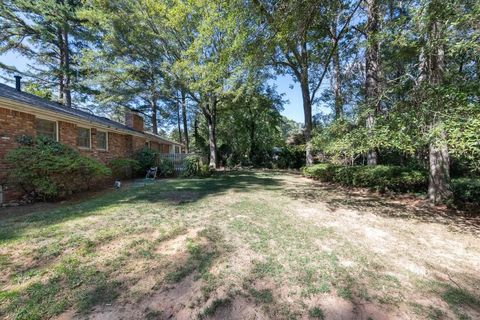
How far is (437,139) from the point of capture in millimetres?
3691

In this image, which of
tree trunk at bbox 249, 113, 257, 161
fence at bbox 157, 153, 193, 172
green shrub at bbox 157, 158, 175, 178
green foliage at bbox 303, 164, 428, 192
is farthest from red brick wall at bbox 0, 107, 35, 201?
tree trunk at bbox 249, 113, 257, 161

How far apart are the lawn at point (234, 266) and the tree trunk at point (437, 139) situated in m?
1.25

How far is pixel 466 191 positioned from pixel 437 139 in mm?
3522

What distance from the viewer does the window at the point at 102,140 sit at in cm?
Answer: 983

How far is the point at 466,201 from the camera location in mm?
5844

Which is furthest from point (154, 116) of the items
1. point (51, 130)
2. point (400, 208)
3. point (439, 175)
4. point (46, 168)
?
point (439, 175)

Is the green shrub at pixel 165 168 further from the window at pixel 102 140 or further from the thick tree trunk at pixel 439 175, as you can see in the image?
the thick tree trunk at pixel 439 175

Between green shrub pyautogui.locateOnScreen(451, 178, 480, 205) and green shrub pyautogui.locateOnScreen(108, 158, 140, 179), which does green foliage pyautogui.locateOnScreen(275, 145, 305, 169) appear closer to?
green shrub pyautogui.locateOnScreen(108, 158, 140, 179)

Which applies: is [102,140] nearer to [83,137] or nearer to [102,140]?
[102,140]

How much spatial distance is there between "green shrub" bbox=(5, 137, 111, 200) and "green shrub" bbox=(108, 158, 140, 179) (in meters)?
3.22

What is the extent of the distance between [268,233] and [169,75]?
14.0 metres

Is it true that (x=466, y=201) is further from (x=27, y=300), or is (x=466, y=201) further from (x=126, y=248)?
(x=27, y=300)

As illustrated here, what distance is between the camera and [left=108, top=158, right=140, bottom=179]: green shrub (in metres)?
10.1

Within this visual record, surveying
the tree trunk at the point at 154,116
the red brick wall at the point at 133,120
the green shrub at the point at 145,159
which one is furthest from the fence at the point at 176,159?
the tree trunk at the point at 154,116
